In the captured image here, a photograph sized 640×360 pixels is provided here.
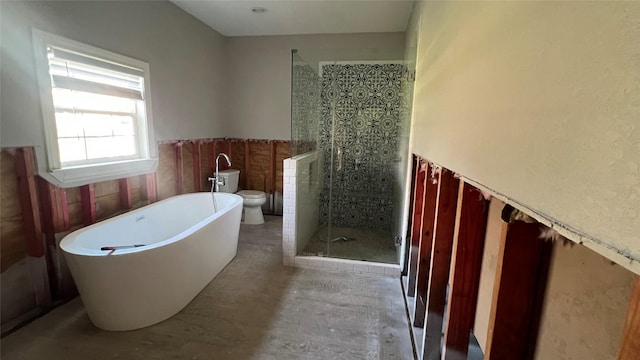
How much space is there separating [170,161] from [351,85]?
2398 millimetres

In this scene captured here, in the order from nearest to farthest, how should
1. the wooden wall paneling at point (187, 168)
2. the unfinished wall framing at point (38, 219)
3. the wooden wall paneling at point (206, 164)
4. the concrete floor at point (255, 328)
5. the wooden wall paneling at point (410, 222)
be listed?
the concrete floor at point (255, 328), the unfinished wall framing at point (38, 219), the wooden wall paneling at point (410, 222), the wooden wall paneling at point (187, 168), the wooden wall paneling at point (206, 164)

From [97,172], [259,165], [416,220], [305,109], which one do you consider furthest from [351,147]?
[97,172]

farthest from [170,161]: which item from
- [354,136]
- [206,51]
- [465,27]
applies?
[465,27]

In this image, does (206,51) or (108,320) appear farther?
(206,51)

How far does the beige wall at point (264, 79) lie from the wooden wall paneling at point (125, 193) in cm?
208

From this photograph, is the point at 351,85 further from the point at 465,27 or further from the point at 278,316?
the point at 278,316

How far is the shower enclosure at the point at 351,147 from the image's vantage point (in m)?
3.17

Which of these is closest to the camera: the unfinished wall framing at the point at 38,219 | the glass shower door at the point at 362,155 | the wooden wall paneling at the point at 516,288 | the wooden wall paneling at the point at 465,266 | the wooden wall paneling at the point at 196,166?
the wooden wall paneling at the point at 516,288

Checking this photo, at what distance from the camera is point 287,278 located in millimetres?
2801

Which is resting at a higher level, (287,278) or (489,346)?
(489,346)

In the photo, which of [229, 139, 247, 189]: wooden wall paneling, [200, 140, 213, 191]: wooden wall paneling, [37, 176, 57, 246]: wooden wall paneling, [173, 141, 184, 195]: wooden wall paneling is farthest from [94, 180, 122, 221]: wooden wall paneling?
[229, 139, 247, 189]: wooden wall paneling

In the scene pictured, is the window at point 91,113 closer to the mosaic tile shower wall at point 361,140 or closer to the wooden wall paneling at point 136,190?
the wooden wall paneling at point 136,190

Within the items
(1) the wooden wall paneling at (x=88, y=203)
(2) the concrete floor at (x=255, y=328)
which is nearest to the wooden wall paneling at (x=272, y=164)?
(2) the concrete floor at (x=255, y=328)

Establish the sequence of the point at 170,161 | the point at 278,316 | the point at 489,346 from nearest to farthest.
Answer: the point at 489,346
the point at 278,316
the point at 170,161
